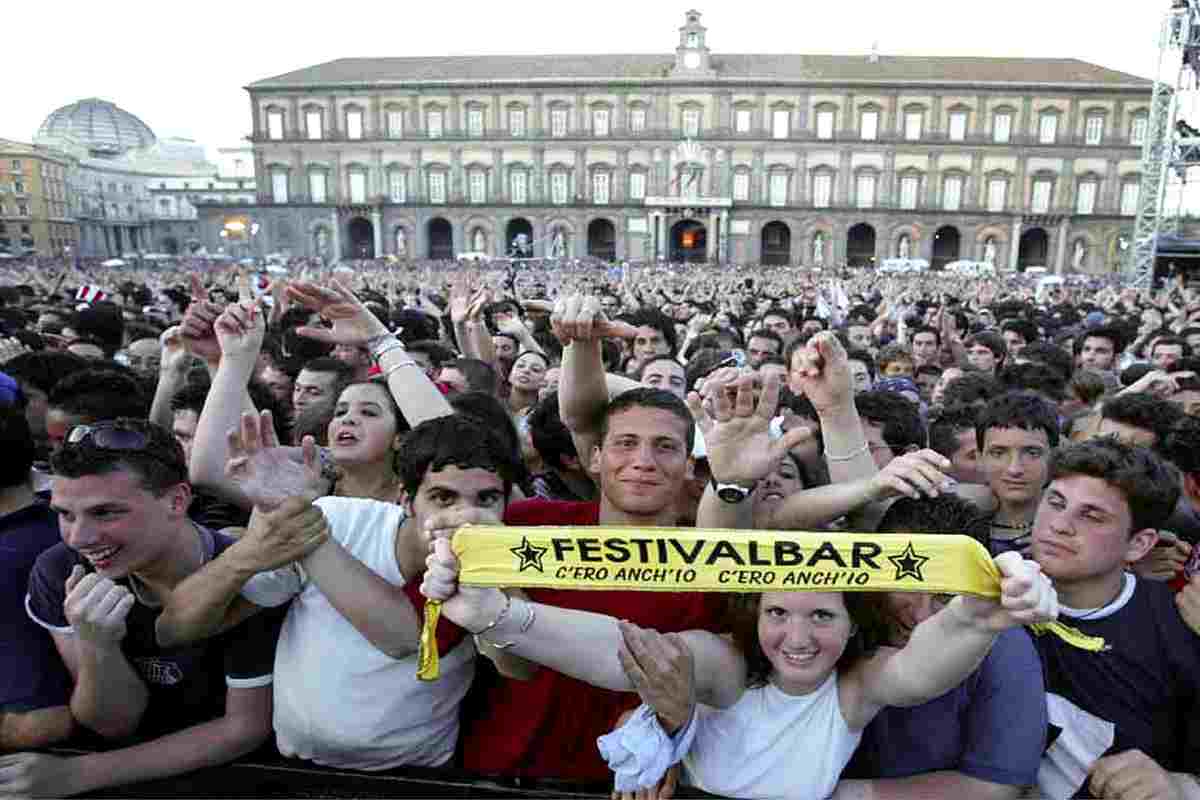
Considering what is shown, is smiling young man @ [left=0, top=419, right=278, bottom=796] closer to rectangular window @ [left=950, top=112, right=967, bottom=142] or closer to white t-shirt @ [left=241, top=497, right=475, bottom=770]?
white t-shirt @ [left=241, top=497, right=475, bottom=770]

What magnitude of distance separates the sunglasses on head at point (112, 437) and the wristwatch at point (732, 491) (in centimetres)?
177

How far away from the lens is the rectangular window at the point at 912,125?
49.2 meters

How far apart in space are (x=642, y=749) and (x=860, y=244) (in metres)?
54.4

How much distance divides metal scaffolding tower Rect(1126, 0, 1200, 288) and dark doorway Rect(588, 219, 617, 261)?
31.9m

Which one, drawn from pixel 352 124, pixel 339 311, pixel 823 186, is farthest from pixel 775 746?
pixel 352 124

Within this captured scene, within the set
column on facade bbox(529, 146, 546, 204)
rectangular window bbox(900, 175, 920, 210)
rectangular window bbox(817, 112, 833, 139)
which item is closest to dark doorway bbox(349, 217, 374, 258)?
column on facade bbox(529, 146, 546, 204)

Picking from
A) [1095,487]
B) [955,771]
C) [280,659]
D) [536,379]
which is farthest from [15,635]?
[536,379]

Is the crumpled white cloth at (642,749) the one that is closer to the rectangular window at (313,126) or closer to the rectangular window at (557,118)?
the rectangular window at (557,118)

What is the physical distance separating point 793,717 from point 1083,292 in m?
25.2

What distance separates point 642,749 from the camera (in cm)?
191

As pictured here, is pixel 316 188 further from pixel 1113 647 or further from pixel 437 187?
pixel 1113 647

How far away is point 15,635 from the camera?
Answer: 7.39 ft

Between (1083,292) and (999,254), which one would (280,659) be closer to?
(1083,292)

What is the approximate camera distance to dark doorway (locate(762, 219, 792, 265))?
2063 inches
